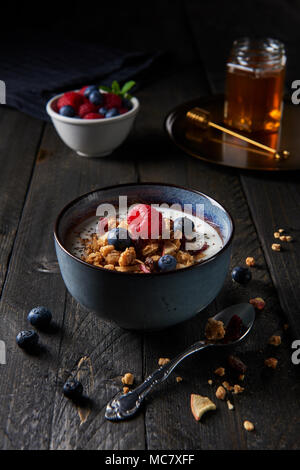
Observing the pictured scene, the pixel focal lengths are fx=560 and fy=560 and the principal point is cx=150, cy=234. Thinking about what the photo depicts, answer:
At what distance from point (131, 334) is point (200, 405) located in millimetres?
202

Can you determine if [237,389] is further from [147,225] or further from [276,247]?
[276,247]

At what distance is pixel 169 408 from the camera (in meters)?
0.86

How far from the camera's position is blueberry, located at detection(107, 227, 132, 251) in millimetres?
979

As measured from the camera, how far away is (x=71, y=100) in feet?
5.39

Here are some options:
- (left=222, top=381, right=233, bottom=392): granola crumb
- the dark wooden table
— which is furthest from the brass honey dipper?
(left=222, top=381, right=233, bottom=392): granola crumb

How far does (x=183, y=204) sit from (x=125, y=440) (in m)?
0.48

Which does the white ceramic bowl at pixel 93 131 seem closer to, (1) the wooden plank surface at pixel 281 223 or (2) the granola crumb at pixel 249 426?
(1) the wooden plank surface at pixel 281 223

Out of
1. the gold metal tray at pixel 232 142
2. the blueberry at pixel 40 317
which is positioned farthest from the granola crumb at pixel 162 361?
the gold metal tray at pixel 232 142

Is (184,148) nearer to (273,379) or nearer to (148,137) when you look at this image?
(148,137)

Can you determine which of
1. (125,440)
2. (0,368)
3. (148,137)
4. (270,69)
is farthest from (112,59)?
(125,440)

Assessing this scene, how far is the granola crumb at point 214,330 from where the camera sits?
3.20 feet

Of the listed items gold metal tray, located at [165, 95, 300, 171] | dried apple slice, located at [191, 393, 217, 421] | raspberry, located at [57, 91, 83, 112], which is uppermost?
raspberry, located at [57, 91, 83, 112]

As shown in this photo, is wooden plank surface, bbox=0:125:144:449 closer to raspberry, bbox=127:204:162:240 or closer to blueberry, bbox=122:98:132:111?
raspberry, bbox=127:204:162:240

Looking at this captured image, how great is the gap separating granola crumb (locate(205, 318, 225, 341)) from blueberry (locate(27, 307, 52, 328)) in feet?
0.94
